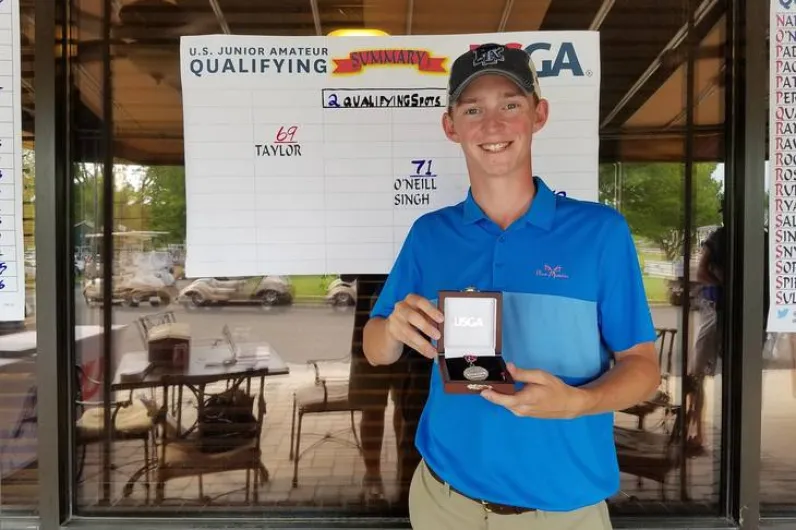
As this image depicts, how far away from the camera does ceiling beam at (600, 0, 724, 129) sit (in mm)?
2184

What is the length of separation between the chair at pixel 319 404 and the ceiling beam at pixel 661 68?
1.37m

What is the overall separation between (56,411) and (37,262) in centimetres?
53

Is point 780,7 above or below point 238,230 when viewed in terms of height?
above

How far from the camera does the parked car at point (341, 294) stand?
2.22 meters

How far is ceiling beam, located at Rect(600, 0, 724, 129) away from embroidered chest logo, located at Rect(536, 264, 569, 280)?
1038 mm

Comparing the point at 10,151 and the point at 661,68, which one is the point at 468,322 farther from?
the point at 10,151

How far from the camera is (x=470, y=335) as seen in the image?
1.26 m

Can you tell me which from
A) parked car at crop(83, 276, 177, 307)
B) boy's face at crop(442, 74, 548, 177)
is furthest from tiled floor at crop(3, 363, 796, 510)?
boy's face at crop(442, 74, 548, 177)

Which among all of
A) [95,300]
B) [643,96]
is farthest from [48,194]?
[643,96]

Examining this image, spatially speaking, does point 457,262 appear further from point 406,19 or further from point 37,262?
point 37,262

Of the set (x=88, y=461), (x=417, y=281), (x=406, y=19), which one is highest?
(x=406, y=19)

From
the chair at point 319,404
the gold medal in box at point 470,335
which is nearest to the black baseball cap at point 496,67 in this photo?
the gold medal in box at point 470,335

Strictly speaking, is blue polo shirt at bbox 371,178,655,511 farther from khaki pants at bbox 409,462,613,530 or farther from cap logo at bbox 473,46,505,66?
cap logo at bbox 473,46,505,66

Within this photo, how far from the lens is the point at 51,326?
209cm
